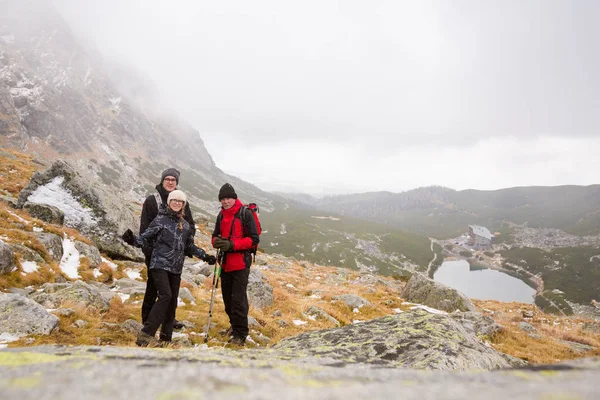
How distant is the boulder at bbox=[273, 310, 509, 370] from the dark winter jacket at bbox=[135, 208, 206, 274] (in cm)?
333

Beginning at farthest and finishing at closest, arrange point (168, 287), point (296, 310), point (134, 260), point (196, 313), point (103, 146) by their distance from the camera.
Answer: point (103, 146), point (134, 260), point (296, 310), point (196, 313), point (168, 287)

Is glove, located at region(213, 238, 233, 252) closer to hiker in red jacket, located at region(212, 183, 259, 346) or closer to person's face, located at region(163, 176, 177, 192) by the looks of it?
hiker in red jacket, located at region(212, 183, 259, 346)

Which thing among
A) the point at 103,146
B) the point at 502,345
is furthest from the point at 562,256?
the point at 103,146

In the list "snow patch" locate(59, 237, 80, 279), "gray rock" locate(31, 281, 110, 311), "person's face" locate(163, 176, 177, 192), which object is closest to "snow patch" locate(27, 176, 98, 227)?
"snow patch" locate(59, 237, 80, 279)

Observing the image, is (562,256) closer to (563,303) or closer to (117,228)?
(563,303)

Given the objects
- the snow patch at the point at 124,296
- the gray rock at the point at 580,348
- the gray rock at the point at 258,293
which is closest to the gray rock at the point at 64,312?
the snow patch at the point at 124,296

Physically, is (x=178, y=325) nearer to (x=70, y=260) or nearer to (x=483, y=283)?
(x=70, y=260)

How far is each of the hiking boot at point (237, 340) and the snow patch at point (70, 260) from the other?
7.85 meters

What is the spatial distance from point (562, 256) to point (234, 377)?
216m

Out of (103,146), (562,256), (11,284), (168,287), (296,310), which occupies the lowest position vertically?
(562,256)

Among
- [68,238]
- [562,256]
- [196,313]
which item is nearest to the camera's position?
[196,313]

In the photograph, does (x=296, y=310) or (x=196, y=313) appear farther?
(x=296, y=310)

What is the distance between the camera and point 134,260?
16.4m

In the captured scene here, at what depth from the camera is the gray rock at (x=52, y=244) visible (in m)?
11.4
